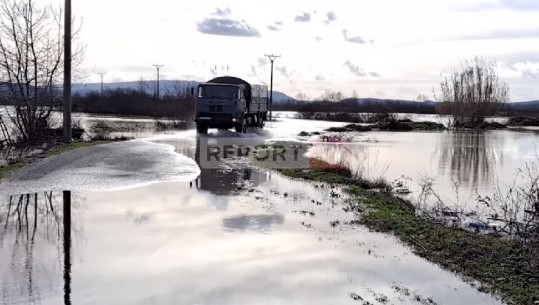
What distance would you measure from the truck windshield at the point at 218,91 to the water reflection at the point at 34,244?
67.9 feet

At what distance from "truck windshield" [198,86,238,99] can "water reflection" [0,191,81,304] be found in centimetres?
2070

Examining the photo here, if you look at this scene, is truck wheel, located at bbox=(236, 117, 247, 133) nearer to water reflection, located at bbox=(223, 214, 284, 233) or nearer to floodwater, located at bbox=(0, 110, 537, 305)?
floodwater, located at bbox=(0, 110, 537, 305)

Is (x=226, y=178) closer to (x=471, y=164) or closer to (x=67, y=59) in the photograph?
(x=67, y=59)

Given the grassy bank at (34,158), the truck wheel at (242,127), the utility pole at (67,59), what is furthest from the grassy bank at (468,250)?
the truck wheel at (242,127)

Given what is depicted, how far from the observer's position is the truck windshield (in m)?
31.3

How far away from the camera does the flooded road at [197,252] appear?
590 cm

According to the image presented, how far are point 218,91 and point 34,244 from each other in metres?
24.5

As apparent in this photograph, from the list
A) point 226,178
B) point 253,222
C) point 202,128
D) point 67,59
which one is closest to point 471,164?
point 226,178

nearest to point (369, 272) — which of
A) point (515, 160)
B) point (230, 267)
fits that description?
point (230, 267)

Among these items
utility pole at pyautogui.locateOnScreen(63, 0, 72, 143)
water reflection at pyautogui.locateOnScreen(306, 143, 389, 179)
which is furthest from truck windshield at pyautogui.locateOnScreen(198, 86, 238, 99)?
utility pole at pyautogui.locateOnScreen(63, 0, 72, 143)

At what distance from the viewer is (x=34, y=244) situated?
7.39 metres

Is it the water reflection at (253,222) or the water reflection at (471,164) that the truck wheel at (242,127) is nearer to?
the water reflection at (471,164)

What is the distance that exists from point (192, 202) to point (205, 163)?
23.6 feet

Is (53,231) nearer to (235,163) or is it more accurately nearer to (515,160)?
(235,163)
